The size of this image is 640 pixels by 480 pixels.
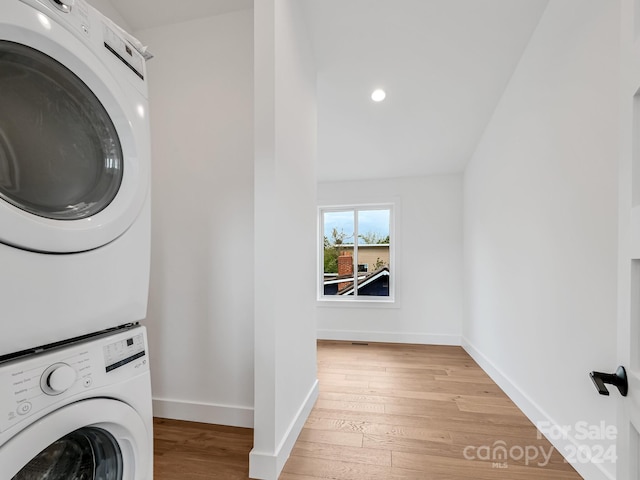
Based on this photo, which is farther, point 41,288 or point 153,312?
point 153,312

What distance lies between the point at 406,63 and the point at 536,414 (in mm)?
2552

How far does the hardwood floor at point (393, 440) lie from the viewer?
1450 millimetres

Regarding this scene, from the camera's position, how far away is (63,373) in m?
0.64

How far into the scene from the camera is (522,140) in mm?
2068

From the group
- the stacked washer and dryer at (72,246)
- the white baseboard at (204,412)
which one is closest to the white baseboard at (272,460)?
the white baseboard at (204,412)

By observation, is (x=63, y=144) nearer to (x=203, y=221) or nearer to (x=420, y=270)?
(x=203, y=221)

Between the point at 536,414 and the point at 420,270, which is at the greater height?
the point at 420,270

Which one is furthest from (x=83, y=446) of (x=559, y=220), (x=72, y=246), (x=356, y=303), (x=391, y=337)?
(x=391, y=337)

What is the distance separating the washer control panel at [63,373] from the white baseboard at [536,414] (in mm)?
1934

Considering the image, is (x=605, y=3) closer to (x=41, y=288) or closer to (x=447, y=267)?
(x=41, y=288)

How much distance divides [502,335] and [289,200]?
2.08 m

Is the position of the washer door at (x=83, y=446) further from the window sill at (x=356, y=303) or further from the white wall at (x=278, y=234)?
the window sill at (x=356, y=303)

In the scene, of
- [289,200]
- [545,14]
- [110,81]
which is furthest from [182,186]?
[545,14]

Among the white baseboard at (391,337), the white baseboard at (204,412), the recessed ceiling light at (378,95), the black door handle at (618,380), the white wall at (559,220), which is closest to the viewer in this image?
the black door handle at (618,380)
